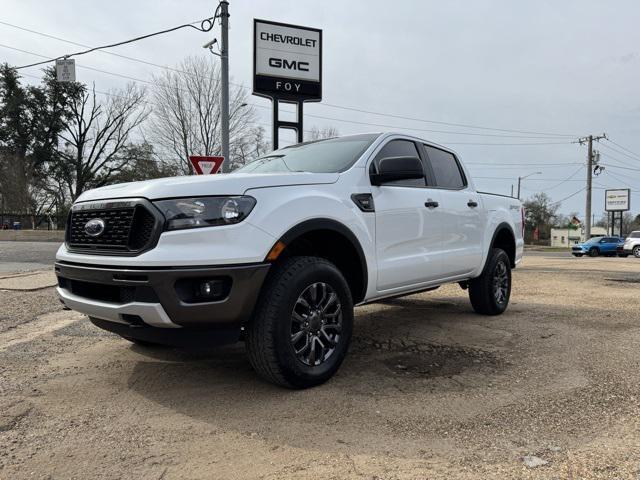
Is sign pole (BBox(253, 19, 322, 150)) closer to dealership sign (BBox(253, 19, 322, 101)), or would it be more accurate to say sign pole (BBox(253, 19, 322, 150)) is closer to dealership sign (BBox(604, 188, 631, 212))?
dealership sign (BBox(253, 19, 322, 101))

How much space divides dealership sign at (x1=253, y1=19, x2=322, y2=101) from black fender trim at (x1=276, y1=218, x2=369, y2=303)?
28.1 ft

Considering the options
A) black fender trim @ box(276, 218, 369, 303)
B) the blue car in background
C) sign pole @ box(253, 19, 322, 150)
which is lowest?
the blue car in background

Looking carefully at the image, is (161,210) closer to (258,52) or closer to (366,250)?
(366,250)

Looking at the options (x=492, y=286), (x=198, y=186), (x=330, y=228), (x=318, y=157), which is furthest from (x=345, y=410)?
(x=492, y=286)

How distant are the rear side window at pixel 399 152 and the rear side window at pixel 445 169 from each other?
36 cm

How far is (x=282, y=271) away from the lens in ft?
10.7

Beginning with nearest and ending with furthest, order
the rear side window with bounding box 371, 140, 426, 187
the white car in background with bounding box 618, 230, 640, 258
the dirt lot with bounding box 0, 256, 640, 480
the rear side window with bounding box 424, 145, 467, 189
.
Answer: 1. the dirt lot with bounding box 0, 256, 640, 480
2. the rear side window with bounding box 371, 140, 426, 187
3. the rear side window with bounding box 424, 145, 467, 189
4. the white car in background with bounding box 618, 230, 640, 258

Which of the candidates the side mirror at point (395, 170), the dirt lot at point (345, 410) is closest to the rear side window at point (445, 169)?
the side mirror at point (395, 170)

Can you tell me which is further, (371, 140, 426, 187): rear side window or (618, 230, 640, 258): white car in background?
(618, 230, 640, 258): white car in background

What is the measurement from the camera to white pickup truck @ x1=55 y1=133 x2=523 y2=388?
296 cm

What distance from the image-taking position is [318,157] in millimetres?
4418

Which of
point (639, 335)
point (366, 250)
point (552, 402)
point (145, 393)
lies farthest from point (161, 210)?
point (639, 335)

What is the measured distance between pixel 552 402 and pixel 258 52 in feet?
33.6

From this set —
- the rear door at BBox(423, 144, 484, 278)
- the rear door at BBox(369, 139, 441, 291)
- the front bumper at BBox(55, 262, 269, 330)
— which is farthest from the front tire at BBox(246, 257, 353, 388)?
the rear door at BBox(423, 144, 484, 278)
